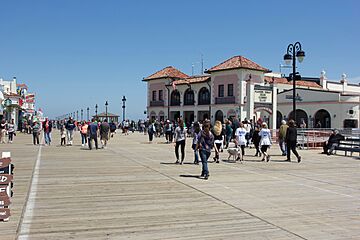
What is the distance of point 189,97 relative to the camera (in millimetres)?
53406

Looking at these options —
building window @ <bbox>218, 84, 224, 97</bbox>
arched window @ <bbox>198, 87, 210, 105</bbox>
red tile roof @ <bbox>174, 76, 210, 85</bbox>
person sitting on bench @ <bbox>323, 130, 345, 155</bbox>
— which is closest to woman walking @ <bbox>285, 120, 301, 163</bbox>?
person sitting on bench @ <bbox>323, 130, 345, 155</bbox>

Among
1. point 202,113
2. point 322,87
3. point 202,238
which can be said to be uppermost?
point 322,87

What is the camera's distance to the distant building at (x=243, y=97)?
40875 millimetres

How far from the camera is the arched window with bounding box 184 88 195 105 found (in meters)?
52.9

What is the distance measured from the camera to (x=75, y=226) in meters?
5.87

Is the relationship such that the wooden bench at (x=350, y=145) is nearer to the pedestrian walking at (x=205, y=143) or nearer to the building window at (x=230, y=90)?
the pedestrian walking at (x=205, y=143)

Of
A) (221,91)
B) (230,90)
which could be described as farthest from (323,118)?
(221,91)

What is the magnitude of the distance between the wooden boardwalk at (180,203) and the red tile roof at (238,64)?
109 feet

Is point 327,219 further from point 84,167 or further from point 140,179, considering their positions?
point 84,167

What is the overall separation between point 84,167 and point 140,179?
3.11 meters

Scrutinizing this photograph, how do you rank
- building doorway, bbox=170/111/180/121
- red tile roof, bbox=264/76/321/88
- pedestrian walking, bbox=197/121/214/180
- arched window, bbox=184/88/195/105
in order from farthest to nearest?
building doorway, bbox=170/111/180/121 < arched window, bbox=184/88/195/105 < red tile roof, bbox=264/76/321/88 < pedestrian walking, bbox=197/121/214/180

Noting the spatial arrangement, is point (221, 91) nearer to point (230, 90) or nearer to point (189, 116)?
point (230, 90)

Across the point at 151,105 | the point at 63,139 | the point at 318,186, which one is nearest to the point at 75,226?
the point at 318,186

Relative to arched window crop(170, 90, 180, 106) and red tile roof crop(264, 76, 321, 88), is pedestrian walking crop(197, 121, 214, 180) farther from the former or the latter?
arched window crop(170, 90, 180, 106)
